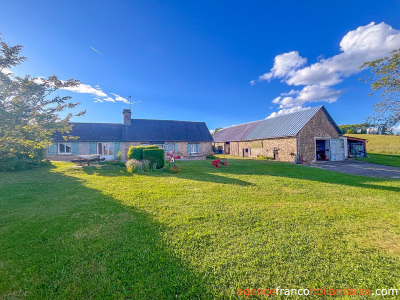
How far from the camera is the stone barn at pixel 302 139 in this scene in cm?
1617

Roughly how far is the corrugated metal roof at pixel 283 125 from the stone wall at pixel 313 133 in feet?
1.69

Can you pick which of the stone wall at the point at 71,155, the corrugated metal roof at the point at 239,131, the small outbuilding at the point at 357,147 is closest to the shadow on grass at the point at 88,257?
the stone wall at the point at 71,155

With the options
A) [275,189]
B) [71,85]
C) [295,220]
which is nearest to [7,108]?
[71,85]

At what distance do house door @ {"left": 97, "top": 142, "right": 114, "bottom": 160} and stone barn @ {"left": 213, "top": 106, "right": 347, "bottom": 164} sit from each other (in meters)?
17.9

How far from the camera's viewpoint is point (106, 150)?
18812 millimetres

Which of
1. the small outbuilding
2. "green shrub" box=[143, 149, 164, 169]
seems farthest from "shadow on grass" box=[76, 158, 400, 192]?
the small outbuilding

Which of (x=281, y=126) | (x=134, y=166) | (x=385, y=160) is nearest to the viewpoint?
(x=134, y=166)

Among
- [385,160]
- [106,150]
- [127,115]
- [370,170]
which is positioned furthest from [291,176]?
[127,115]

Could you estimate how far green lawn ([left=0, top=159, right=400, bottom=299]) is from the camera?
2.10 meters

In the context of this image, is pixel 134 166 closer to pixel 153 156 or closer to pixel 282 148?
pixel 153 156

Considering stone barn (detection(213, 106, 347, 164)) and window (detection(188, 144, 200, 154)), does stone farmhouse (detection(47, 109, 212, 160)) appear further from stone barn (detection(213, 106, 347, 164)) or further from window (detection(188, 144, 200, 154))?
stone barn (detection(213, 106, 347, 164))

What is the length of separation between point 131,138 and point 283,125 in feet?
59.9

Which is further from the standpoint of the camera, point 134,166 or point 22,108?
point 134,166

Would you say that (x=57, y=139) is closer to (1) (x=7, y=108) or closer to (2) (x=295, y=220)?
(1) (x=7, y=108)
